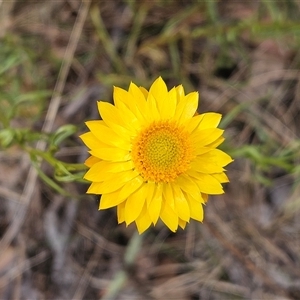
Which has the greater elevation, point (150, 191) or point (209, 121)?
point (209, 121)

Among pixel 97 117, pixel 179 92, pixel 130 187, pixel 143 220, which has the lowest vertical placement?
pixel 143 220

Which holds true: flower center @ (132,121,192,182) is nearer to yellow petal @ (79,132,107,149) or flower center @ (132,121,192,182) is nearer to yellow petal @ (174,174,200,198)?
yellow petal @ (174,174,200,198)

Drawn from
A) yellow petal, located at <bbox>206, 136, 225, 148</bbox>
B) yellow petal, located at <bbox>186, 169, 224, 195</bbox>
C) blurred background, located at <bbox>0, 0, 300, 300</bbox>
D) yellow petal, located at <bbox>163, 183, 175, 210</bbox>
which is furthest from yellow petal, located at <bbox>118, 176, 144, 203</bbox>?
blurred background, located at <bbox>0, 0, 300, 300</bbox>

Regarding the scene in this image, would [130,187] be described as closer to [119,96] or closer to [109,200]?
[109,200]

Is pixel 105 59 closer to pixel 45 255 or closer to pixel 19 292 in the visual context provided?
pixel 45 255

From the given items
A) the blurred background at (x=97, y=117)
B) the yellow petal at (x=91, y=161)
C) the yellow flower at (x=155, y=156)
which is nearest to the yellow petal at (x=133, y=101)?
the yellow flower at (x=155, y=156)

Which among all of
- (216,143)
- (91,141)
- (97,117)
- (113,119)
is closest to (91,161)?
(91,141)
